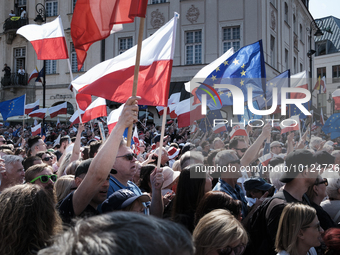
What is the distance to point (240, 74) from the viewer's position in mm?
5957

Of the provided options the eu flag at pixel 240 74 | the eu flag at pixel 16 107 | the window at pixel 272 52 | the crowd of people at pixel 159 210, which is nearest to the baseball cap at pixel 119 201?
the crowd of people at pixel 159 210

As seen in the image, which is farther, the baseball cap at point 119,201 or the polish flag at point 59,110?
the polish flag at point 59,110

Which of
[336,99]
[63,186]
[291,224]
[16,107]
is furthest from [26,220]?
[16,107]

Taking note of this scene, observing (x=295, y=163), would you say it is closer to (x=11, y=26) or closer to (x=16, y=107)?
(x=16, y=107)

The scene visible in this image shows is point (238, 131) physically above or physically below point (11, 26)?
below

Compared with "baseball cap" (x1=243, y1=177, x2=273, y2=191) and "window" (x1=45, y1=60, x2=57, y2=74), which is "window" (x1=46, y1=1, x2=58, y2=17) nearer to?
"window" (x1=45, y1=60, x2=57, y2=74)

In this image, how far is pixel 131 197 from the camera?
269 cm

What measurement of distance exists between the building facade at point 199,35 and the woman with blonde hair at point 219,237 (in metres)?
20.0

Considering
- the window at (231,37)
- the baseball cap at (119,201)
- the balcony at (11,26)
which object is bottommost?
the baseball cap at (119,201)

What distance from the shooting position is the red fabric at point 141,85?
13.0ft

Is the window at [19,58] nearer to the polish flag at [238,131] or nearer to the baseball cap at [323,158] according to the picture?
the polish flag at [238,131]

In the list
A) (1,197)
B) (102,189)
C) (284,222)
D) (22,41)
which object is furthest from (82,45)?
(22,41)

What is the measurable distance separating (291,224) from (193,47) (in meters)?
21.1

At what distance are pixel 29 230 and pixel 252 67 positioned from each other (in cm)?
481
